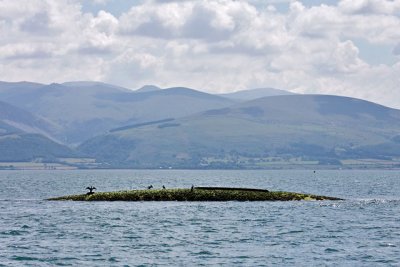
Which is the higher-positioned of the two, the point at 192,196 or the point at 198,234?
the point at 192,196

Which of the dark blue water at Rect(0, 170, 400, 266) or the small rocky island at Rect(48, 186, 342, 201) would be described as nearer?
the dark blue water at Rect(0, 170, 400, 266)

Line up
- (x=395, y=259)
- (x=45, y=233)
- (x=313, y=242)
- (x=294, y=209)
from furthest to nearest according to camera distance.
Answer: (x=294, y=209) → (x=45, y=233) → (x=313, y=242) → (x=395, y=259)

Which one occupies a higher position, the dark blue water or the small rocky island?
the small rocky island

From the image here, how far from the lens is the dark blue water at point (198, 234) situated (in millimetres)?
64312

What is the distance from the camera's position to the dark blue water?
64.3 m

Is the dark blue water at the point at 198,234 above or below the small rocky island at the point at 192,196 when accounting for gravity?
below

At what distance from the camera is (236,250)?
69438 mm

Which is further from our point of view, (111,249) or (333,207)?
(333,207)

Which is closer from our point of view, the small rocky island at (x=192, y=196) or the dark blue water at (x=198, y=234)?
the dark blue water at (x=198, y=234)

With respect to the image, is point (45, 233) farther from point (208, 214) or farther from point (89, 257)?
point (208, 214)

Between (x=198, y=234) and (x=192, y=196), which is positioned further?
(x=192, y=196)

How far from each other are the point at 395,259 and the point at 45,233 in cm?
3651

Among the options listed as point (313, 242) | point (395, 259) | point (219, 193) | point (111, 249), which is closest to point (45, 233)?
point (111, 249)

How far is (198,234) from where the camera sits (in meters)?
81.4
